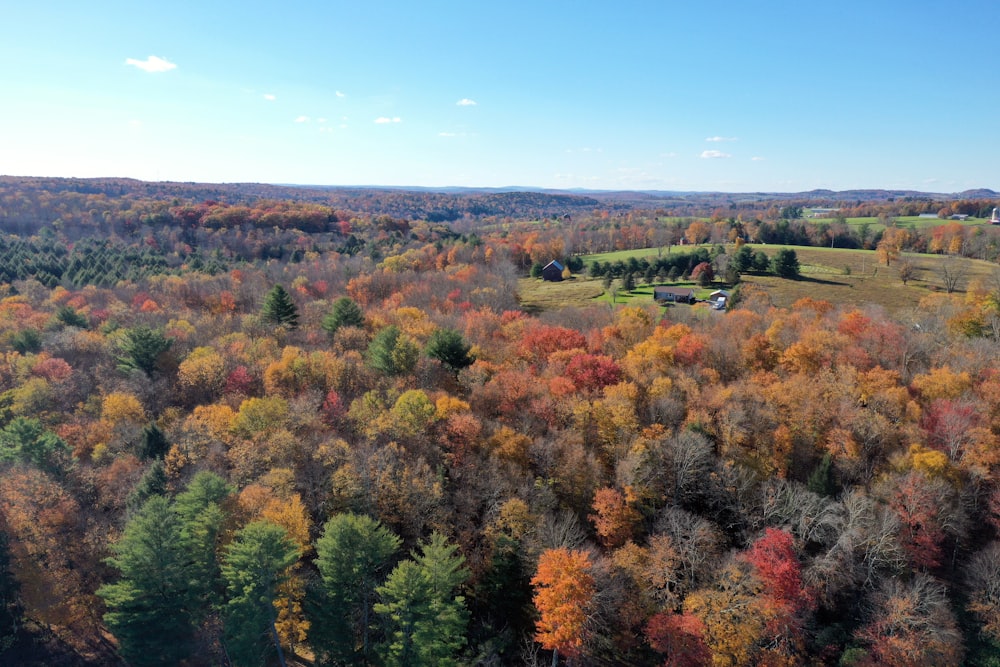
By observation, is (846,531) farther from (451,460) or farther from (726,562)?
(451,460)

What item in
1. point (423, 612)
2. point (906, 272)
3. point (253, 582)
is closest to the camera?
point (253, 582)

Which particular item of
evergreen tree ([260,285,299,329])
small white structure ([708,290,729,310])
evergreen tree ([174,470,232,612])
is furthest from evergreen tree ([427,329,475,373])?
small white structure ([708,290,729,310])

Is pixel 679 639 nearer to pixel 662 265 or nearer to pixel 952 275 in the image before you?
pixel 662 265

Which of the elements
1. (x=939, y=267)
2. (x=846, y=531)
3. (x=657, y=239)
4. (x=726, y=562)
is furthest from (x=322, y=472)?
(x=657, y=239)

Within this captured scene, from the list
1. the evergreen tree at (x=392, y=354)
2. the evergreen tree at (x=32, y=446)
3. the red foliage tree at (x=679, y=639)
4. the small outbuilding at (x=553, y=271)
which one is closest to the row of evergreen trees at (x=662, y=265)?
the small outbuilding at (x=553, y=271)

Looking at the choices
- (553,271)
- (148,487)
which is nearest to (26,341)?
(148,487)

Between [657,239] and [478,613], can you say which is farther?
[657,239]

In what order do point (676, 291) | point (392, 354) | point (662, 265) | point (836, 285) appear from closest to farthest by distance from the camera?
1. point (392, 354)
2. point (836, 285)
3. point (676, 291)
4. point (662, 265)
